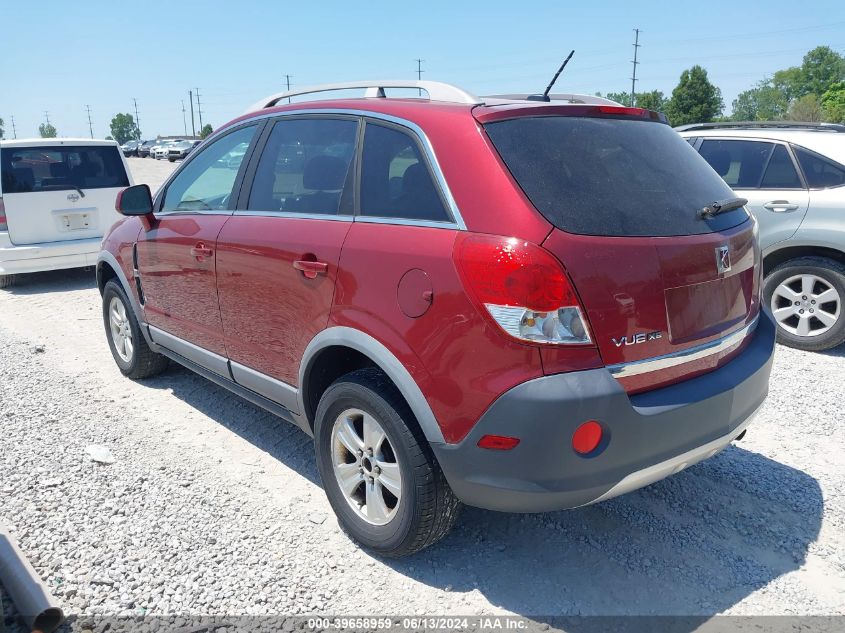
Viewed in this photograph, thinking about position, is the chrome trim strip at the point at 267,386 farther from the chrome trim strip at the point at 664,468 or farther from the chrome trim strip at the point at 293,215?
the chrome trim strip at the point at 664,468

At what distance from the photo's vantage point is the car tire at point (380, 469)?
102 inches

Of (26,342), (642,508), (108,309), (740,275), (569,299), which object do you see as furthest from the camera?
(26,342)

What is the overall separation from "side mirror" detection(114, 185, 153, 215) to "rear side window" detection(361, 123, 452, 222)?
2026 millimetres

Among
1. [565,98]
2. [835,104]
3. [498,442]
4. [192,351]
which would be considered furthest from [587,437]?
[835,104]

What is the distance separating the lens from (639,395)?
2.41 meters

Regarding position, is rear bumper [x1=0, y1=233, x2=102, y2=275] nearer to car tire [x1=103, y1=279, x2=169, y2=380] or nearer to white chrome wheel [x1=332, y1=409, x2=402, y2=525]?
car tire [x1=103, y1=279, x2=169, y2=380]

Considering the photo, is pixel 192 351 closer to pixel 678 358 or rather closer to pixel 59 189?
pixel 678 358

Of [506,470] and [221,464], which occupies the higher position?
[506,470]

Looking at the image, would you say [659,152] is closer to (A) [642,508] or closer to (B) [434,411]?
(B) [434,411]

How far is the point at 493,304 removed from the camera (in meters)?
2.27

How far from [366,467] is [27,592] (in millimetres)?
1364

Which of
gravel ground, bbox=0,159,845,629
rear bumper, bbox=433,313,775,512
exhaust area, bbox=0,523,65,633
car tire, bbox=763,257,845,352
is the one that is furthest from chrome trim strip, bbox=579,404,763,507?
car tire, bbox=763,257,845,352

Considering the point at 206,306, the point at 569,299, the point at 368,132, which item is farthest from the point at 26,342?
the point at 569,299

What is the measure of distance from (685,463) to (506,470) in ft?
2.54
